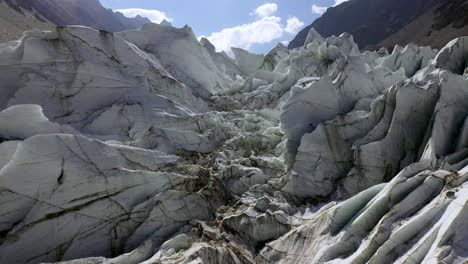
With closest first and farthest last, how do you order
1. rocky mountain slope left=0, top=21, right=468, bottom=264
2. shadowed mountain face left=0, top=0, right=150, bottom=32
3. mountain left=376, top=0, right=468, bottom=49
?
rocky mountain slope left=0, top=21, right=468, bottom=264
mountain left=376, top=0, right=468, bottom=49
shadowed mountain face left=0, top=0, right=150, bottom=32

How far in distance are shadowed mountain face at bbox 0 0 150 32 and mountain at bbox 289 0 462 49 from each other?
6190 centimetres

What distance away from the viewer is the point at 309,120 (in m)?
11.3

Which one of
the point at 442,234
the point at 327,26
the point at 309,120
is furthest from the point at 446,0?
the point at 442,234

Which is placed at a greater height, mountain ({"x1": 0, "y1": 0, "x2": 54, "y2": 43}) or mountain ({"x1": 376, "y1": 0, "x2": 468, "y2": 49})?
mountain ({"x1": 0, "y1": 0, "x2": 54, "y2": 43})

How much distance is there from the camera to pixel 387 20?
336 ft

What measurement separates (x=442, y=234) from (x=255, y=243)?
155 inches

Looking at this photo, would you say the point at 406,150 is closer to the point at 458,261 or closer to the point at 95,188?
the point at 458,261

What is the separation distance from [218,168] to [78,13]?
102360 millimetres

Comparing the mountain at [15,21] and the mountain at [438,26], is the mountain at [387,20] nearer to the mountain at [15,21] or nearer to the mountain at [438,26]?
the mountain at [438,26]

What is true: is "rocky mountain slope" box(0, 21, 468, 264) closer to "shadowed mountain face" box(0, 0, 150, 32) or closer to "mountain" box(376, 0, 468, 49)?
"mountain" box(376, 0, 468, 49)

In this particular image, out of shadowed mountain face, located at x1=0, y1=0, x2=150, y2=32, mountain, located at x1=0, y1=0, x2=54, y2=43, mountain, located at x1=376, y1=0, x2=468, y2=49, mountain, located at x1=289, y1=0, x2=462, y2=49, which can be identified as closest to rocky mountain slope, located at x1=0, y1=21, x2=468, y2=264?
mountain, located at x1=0, y1=0, x2=54, y2=43

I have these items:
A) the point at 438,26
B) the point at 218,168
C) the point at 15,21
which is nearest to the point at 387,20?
the point at 438,26

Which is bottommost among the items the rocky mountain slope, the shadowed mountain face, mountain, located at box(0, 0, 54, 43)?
the rocky mountain slope

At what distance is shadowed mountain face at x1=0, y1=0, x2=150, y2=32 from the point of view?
73688mm
